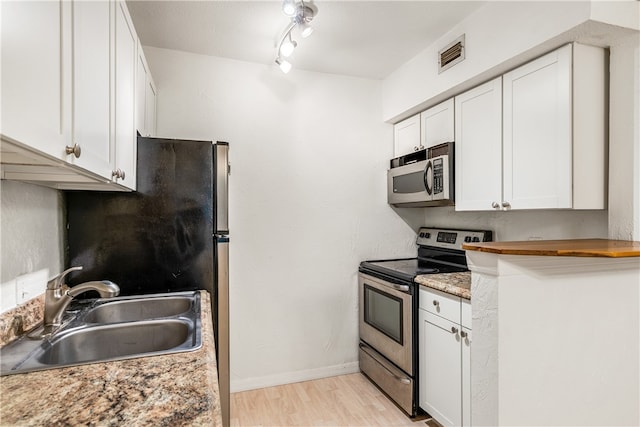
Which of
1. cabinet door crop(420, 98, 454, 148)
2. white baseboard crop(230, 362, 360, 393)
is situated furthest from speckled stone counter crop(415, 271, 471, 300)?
white baseboard crop(230, 362, 360, 393)

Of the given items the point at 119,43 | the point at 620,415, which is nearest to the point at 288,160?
the point at 119,43

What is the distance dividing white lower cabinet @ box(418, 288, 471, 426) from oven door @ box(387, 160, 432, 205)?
0.75 meters

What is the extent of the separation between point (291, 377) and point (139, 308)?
1533mm

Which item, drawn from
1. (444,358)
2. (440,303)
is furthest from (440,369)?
(440,303)

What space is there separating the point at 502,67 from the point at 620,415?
173cm

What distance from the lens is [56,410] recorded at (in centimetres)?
77

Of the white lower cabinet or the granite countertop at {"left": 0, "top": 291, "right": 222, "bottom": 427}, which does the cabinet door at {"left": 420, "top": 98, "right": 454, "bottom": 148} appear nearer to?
the white lower cabinet

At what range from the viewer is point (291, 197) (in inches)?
111

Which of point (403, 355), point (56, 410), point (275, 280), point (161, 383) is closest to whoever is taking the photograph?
point (56, 410)

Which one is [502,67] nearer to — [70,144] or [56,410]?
[70,144]

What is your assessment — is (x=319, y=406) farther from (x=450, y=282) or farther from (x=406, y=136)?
(x=406, y=136)

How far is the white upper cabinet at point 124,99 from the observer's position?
136 centimetres

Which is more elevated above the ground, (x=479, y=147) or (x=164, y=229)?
(x=479, y=147)

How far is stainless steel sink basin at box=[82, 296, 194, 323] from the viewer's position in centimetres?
163
